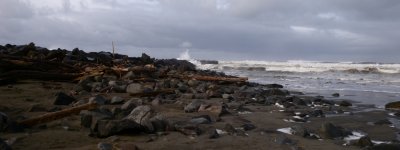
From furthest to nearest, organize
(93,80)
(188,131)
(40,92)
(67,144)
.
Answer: (93,80), (40,92), (188,131), (67,144)

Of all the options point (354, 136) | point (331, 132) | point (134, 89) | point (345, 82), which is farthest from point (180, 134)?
point (345, 82)

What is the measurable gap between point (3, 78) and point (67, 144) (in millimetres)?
5479

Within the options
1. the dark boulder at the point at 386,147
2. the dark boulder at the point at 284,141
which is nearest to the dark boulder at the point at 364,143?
the dark boulder at the point at 386,147

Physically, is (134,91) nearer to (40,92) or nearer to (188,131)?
(40,92)

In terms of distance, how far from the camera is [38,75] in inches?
399

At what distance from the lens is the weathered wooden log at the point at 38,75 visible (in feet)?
31.0

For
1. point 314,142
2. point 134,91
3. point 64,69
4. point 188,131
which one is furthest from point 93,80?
point 314,142

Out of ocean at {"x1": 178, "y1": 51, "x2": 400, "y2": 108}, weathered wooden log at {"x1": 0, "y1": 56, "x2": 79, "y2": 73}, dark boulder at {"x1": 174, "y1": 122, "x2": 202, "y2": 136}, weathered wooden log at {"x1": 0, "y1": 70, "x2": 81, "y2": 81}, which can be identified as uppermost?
weathered wooden log at {"x1": 0, "y1": 56, "x2": 79, "y2": 73}

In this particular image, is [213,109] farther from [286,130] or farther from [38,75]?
[38,75]

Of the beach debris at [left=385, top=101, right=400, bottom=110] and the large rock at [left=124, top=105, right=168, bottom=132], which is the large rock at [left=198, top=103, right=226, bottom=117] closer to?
the large rock at [left=124, top=105, right=168, bottom=132]

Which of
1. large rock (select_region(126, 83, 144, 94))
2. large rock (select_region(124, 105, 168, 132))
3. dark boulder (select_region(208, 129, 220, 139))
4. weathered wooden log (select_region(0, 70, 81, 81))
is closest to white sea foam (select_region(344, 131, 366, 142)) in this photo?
dark boulder (select_region(208, 129, 220, 139))

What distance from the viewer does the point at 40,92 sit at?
27.5ft

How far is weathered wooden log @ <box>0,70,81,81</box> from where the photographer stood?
372 inches

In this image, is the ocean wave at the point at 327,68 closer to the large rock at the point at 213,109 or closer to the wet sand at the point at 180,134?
the wet sand at the point at 180,134
